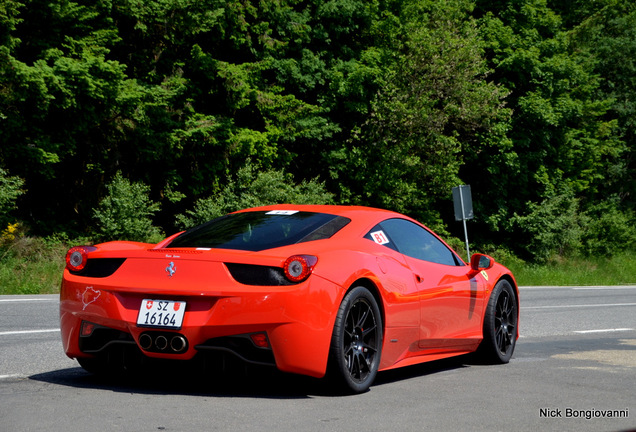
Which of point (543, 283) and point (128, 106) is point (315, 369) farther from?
point (543, 283)

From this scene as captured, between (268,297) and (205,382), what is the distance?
44.1 inches

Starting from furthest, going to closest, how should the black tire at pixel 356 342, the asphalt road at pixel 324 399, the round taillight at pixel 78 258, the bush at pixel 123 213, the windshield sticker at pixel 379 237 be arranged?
the bush at pixel 123 213 < the windshield sticker at pixel 379 237 < the round taillight at pixel 78 258 < the black tire at pixel 356 342 < the asphalt road at pixel 324 399

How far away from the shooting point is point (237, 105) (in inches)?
1163

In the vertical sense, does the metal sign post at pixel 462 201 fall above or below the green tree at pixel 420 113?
below

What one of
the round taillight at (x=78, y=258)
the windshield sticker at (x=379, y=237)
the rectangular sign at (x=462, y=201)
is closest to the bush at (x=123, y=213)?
the rectangular sign at (x=462, y=201)

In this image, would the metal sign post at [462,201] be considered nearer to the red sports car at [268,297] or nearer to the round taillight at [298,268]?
the red sports car at [268,297]

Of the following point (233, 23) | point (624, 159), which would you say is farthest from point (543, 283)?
point (624, 159)

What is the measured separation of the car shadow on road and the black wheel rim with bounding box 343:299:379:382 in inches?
7.5

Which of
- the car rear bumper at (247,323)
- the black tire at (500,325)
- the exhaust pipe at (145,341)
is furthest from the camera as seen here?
the black tire at (500,325)

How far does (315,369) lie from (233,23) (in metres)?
26.4

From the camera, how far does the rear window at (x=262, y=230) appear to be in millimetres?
5668

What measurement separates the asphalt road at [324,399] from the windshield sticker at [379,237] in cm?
103

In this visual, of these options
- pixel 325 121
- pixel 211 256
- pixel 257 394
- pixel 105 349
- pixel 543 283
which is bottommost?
pixel 543 283

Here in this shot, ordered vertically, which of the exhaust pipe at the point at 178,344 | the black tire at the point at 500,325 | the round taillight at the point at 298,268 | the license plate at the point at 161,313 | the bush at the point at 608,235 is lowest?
the bush at the point at 608,235
